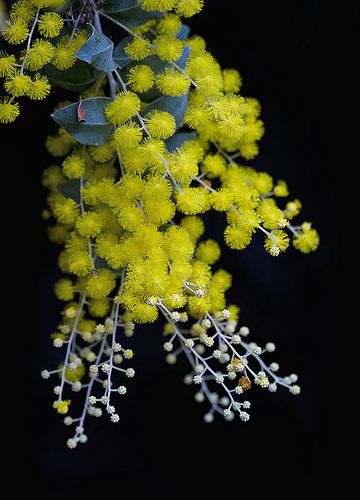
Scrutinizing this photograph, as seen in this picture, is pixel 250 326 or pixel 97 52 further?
pixel 250 326

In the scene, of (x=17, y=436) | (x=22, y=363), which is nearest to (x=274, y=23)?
(x=22, y=363)

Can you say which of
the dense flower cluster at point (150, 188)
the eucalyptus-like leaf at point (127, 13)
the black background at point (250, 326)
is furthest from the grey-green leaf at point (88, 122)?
the black background at point (250, 326)

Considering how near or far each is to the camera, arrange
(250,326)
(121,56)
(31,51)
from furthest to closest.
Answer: (250,326), (121,56), (31,51)

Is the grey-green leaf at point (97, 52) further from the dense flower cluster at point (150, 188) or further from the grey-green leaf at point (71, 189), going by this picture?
the grey-green leaf at point (71, 189)

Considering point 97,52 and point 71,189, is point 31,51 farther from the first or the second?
point 71,189

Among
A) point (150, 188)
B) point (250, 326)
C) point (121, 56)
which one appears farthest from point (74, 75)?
point (250, 326)

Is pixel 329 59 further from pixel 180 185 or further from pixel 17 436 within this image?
pixel 17 436
